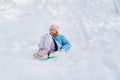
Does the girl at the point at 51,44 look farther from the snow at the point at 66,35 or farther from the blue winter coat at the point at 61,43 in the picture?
the snow at the point at 66,35

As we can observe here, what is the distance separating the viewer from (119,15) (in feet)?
21.9

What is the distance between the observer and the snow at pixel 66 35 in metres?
3.49

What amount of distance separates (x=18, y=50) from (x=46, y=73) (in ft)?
5.54

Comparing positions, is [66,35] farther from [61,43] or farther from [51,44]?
[51,44]

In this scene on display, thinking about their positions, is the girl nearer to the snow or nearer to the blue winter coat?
the blue winter coat

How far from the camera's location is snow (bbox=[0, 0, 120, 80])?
3.49 metres

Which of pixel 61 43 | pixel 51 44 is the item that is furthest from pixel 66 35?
pixel 51 44

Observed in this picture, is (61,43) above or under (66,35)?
under

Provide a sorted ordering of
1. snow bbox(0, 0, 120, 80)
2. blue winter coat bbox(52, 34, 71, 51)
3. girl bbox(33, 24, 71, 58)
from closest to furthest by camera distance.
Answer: snow bbox(0, 0, 120, 80)
girl bbox(33, 24, 71, 58)
blue winter coat bbox(52, 34, 71, 51)

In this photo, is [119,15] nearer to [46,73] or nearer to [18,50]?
[18,50]

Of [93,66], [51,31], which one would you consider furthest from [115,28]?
[93,66]

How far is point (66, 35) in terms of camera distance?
5.82 metres

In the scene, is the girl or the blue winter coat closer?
the girl

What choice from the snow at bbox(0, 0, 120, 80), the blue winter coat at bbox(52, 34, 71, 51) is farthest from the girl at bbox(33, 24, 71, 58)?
the snow at bbox(0, 0, 120, 80)
